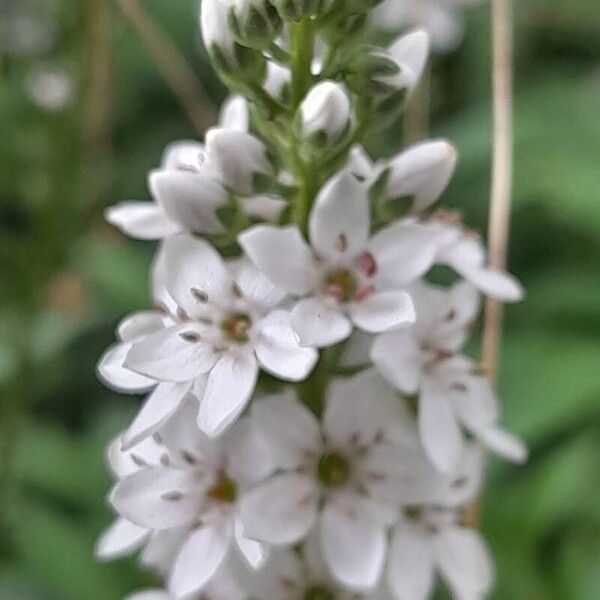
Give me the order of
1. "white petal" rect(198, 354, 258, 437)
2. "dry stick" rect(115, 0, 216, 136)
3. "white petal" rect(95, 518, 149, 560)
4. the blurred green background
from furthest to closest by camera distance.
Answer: "dry stick" rect(115, 0, 216, 136) → the blurred green background → "white petal" rect(95, 518, 149, 560) → "white petal" rect(198, 354, 258, 437)

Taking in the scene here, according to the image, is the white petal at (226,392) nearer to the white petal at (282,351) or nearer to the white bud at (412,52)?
the white petal at (282,351)

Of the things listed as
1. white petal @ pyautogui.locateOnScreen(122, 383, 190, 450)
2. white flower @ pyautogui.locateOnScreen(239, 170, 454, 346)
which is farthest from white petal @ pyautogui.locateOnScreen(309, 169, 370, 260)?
white petal @ pyautogui.locateOnScreen(122, 383, 190, 450)

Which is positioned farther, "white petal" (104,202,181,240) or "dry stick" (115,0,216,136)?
"dry stick" (115,0,216,136)

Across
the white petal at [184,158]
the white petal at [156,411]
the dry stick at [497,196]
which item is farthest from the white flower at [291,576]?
the white petal at [184,158]

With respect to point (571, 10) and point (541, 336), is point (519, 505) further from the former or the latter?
point (571, 10)

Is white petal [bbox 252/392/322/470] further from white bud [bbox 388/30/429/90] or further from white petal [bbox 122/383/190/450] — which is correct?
white bud [bbox 388/30/429/90]

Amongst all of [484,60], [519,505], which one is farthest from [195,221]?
[484,60]

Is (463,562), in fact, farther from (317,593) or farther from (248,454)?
(248,454)
